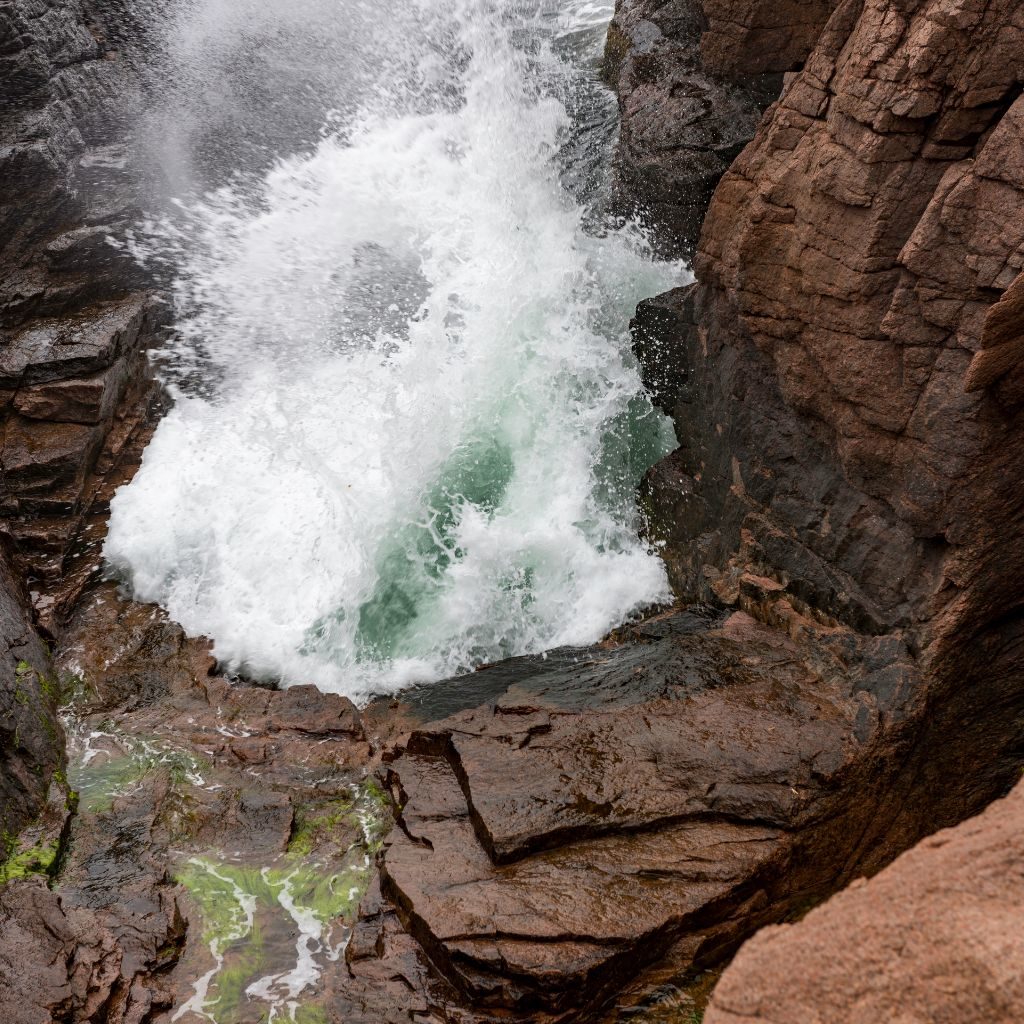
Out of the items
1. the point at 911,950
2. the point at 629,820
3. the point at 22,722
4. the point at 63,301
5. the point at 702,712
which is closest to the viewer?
the point at 911,950

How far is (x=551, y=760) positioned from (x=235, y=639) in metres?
3.20

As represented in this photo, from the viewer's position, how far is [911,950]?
87.2 inches

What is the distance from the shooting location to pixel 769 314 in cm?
603

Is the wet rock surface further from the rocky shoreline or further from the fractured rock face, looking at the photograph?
the fractured rock face

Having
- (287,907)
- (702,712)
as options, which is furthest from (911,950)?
(287,907)

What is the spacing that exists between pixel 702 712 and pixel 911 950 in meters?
3.32

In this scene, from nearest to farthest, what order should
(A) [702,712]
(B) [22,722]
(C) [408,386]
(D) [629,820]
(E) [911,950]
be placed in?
(E) [911,950] → (D) [629,820] → (A) [702,712] → (B) [22,722] → (C) [408,386]

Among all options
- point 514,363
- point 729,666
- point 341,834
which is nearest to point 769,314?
point 729,666

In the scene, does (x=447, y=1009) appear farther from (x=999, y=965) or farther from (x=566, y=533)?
(x=566, y=533)

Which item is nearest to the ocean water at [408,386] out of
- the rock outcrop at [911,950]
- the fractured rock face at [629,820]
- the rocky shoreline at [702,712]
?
the rocky shoreline at [702,712]

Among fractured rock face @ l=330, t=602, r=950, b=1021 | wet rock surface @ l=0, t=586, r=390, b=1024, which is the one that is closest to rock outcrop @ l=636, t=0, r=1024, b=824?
fractured rock face @ l=330, t=602, r=950, b=1021

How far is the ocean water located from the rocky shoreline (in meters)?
0.64

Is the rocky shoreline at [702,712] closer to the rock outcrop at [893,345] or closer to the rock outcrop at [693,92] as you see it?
the rock outcrop at [893,345]

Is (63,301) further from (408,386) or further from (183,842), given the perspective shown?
(183,842)
